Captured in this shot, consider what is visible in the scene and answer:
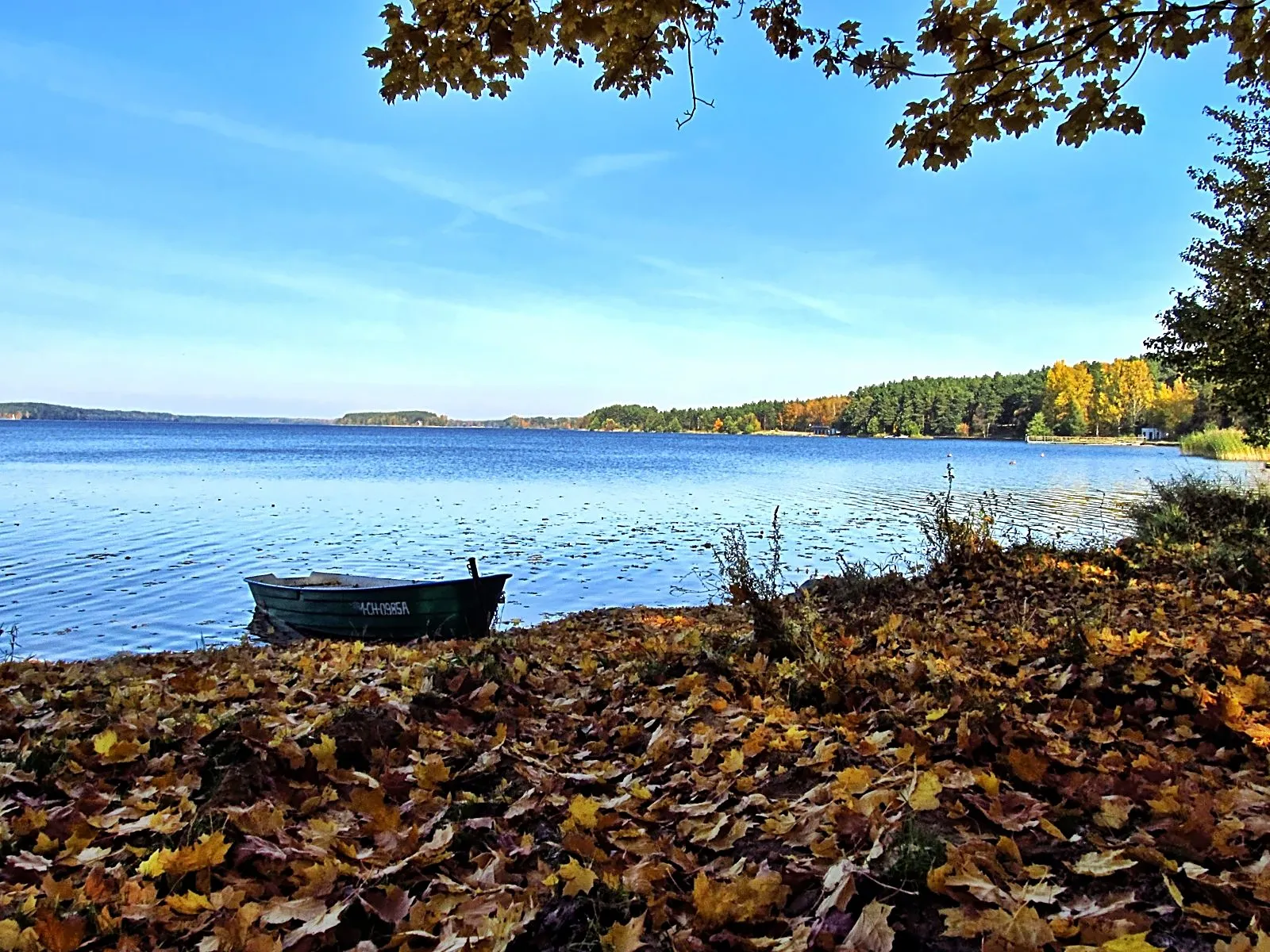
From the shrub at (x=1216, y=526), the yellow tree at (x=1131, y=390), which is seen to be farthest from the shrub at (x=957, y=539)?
the yellow tree at (x=1131, y=390)

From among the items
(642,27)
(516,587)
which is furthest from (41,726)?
(516,587)

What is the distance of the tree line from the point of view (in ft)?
356

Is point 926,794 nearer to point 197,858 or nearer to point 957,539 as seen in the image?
point 197,858

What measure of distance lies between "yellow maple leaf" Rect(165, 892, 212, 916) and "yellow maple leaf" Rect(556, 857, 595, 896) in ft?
3.58

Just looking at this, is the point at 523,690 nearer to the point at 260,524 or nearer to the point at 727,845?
the point at 727,845

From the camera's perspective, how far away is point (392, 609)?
10.3 m

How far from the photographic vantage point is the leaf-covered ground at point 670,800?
7.09 feet

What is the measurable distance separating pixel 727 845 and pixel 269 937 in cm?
144

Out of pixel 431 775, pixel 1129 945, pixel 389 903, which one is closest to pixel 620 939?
pixel 389 903

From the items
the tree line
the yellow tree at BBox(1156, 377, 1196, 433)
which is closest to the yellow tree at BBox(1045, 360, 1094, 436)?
the tree line

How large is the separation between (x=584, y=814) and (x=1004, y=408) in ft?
507

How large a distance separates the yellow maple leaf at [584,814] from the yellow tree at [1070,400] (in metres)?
130

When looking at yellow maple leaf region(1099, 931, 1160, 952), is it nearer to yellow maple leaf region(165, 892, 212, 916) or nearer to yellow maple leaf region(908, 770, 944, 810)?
yellow maple leaf region(908, 770, 944, 810)

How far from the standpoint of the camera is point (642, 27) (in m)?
4.07
